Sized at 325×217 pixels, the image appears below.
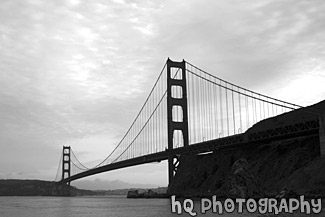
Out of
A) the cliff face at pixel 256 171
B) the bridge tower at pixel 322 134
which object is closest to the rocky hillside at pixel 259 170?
the cliff face at pixel 256 171

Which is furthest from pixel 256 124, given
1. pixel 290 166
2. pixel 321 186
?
pixel 321 186

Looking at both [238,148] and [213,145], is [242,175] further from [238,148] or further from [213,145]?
[213,145]

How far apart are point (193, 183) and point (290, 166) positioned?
972 inches

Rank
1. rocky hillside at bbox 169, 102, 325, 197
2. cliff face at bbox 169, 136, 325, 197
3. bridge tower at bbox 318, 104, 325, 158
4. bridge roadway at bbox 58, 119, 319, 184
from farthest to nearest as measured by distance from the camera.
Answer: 1. bridge roadway at bbox 58, 119, 319, 184
2. bridge tower at bbox 318, 104, 325, 158
3. rocky hillside at bbox 169, 102, 325, 197
4. cliff face at bbox 169, 136, 325, 197

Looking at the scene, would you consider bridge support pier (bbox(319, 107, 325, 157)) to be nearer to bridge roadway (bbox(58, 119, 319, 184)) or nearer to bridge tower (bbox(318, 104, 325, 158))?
bridge tower (bbox(318, 104, 325, 158))

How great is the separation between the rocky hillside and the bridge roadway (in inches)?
40.4

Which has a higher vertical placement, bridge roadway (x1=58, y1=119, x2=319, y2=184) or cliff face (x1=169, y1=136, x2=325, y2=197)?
bridge roadway (x1=58, y1=119, x2=319, y2=184)

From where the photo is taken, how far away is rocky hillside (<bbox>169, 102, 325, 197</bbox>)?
44625mm

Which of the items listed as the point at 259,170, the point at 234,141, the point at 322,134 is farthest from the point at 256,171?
the point at 234,141

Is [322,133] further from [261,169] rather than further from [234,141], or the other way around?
[234,141]

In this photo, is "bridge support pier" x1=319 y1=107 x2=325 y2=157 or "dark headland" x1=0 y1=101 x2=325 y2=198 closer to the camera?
"dark headland" x1=0 y1=101 x2=325 y2=198

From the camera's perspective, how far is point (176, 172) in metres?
86.6

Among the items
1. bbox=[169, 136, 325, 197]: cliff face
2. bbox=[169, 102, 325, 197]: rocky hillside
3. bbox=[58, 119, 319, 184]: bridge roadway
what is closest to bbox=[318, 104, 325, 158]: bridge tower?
bbox=[169, 102, 325, 197]: rocky hillside

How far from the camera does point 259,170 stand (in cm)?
6191
